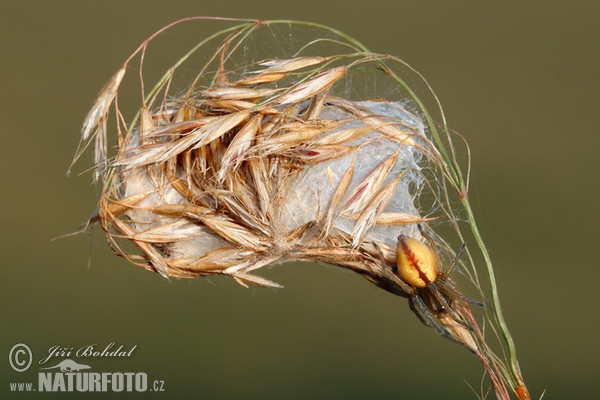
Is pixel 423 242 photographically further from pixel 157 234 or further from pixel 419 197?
pixel 157 234

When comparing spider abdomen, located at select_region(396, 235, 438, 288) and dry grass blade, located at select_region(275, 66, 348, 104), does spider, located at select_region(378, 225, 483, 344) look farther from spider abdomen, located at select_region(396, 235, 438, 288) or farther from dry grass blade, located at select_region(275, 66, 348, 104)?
dry grass blade, located at select_region(275, 66, 348, 104)

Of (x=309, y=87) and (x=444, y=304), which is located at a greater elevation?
(x=309, y=87)

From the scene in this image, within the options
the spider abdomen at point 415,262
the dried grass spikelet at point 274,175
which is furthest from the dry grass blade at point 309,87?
the spider abdomen at point 415,262

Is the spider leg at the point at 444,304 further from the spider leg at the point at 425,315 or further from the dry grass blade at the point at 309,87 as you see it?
the dry grass blade at the point at 309,87

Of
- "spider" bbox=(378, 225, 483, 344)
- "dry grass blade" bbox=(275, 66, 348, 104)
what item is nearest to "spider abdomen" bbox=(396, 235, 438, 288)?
"spider" bbox=(378, 225, 483, 344)

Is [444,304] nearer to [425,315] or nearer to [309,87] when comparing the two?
[425,315]

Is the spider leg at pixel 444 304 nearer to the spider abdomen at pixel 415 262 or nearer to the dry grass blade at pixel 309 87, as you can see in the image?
the spider abdomen at pixel 415 262

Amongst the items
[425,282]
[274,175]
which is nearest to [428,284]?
[425,282]

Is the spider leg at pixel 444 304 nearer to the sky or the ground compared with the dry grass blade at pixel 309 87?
nearer to the ground
